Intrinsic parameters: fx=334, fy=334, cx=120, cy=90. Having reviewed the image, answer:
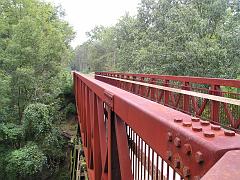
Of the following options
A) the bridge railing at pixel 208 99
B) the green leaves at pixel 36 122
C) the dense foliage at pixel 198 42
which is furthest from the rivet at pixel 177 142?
the green leaves at pixel 36 122

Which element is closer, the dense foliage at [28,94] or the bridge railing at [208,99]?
the bridge railing at [208,99]

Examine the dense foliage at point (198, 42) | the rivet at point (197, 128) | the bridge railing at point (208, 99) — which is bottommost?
the bridge railing at point (208, 99)

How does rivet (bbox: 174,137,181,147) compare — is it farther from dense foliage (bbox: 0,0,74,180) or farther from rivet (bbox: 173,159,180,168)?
dense foliage (bbox: 0,0,74,180)

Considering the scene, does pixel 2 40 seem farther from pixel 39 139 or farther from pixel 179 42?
pixel 179 42

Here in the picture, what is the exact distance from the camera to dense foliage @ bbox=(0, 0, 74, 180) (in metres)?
20.6

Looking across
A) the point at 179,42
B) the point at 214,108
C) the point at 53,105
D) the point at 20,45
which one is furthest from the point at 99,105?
the point at 53,105

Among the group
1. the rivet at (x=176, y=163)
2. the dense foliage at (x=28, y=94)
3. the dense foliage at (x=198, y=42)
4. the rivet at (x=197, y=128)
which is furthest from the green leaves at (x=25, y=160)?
the rivet at (x=197, y=128)

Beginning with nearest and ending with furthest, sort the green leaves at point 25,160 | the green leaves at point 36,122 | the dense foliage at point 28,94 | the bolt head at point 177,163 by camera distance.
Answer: the bolt head at point 177,163 < the green leaves at point 25,160 < the dense foliage at point 28,94 < the green leaves at point 36,122

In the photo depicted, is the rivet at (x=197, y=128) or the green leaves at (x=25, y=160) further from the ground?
the rivet at (x=197, y=128)

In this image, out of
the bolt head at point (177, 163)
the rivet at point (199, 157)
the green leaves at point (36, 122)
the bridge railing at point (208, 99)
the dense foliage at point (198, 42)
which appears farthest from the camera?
the green leaves at point (36, 122)

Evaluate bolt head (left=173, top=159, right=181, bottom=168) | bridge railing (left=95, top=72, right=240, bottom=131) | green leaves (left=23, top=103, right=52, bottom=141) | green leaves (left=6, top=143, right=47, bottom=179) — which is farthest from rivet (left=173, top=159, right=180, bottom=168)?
green leaves (left=23, top=103, right=52, bottom=141)

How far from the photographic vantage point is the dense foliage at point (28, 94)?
67.5 ft

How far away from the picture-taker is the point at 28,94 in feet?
82.2

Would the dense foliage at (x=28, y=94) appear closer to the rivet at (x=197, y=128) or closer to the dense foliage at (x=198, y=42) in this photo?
the dense foliage at (x=198, y=42)
